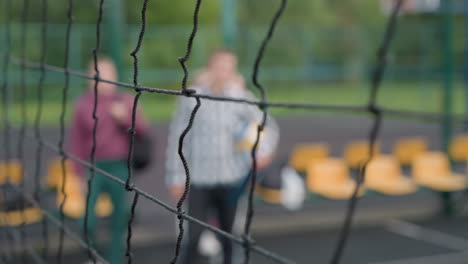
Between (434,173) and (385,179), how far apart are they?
1.82 ft

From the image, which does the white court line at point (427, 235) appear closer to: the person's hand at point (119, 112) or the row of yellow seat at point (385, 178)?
the row of yellow seat at point (385, 178)

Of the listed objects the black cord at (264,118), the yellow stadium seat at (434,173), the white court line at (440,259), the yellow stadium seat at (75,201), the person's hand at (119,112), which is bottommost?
the white court line at (440,259)

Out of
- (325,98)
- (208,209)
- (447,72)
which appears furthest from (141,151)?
(325,98)

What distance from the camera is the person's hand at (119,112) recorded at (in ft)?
12.2

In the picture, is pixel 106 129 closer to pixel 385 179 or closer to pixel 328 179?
pixel 328 179

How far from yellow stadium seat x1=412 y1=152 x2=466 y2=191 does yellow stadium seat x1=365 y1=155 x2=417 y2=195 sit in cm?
18

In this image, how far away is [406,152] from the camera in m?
8.59

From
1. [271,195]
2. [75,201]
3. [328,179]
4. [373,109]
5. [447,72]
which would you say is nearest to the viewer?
[373,109]

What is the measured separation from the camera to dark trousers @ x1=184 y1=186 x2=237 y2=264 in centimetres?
336

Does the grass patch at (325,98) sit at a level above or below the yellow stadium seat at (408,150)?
below

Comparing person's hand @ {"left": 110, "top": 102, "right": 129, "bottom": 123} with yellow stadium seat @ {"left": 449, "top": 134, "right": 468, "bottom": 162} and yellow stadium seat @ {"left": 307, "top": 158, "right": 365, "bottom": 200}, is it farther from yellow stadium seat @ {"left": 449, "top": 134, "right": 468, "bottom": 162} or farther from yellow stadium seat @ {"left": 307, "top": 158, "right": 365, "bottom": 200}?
yellow stadium seat @ {"left": 449, "top": 134, "right": 468, "bottom": 162}

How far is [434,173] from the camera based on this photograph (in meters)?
6.31

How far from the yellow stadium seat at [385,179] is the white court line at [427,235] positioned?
1.10ft

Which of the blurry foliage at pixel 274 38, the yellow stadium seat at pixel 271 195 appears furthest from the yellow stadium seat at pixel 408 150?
the blurry foliage at pixel 274 38
